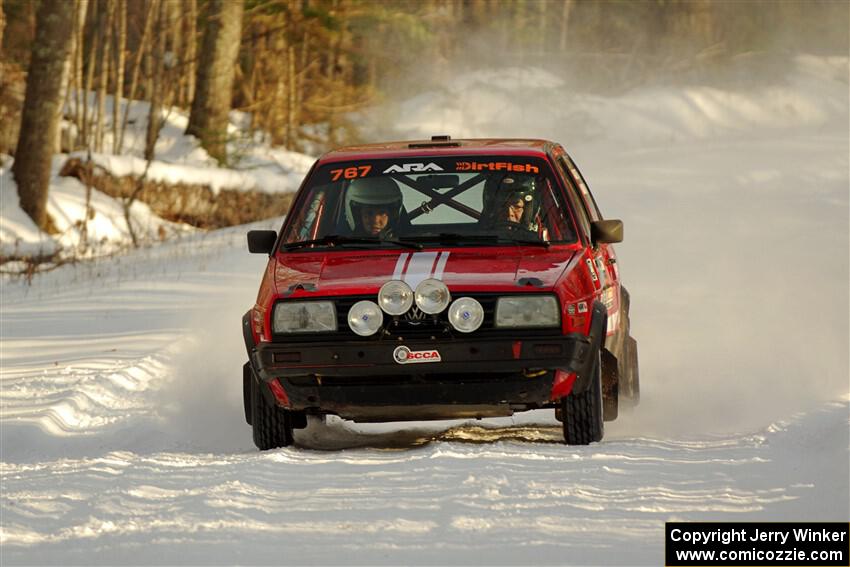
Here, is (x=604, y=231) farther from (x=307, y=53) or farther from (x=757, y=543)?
(x=307, y=53)

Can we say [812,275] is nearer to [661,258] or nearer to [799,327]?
[661,258]

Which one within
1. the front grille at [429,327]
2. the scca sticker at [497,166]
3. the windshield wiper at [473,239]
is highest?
the scca sticker at [497,166]

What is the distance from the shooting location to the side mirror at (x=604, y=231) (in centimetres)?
874

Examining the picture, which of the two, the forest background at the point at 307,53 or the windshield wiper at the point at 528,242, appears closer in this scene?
the windshield wiper at the point at 528,242

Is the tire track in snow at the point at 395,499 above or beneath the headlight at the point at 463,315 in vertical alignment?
beneath

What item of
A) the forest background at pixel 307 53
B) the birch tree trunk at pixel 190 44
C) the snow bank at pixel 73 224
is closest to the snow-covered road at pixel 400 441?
the snow bank at pixel 73 224

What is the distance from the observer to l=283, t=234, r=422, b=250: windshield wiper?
832 cm

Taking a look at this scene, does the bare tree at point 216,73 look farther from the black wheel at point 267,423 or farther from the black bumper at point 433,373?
the black bumper at point 433,373

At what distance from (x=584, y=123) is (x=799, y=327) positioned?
3042 cm

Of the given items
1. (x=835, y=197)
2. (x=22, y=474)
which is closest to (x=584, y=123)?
(x=835, y=197)

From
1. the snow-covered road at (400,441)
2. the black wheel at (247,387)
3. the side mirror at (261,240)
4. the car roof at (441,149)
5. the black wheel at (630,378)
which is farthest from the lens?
the black wheel at (630,378)

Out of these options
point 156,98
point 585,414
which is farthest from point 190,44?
point 585,414

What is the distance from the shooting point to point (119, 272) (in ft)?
55.0

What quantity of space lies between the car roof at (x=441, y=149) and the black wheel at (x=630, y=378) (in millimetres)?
1344
